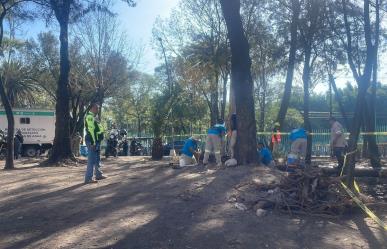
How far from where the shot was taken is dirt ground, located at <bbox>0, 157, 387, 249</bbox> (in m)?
6.00

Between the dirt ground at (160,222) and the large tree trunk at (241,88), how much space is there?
198 centimetres

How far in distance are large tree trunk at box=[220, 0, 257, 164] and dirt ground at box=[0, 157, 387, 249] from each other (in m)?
1.98

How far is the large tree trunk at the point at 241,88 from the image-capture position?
1155cm

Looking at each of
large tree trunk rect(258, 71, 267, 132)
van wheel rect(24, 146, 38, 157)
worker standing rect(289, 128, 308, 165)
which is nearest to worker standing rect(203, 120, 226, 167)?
worker standing rect(289, 128, 308, 165)

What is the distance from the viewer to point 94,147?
33.8 ft

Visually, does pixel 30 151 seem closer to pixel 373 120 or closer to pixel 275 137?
pixel 275 137

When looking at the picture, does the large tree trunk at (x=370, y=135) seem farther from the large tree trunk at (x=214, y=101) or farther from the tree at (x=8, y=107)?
the tree at (x=8, y=107)

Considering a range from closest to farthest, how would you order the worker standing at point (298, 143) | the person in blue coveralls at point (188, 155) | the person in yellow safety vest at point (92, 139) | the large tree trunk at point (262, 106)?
Answer: the person in yellow safety vest at point (92, 139), the person in blue coveralls at point (188, 155), the worker standing at point (298, 143), the large tree trunk at point (262, 106)

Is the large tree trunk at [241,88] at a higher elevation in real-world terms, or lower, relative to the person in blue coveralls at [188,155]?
higher

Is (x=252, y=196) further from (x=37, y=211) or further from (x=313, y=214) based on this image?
(x=37, y=211)

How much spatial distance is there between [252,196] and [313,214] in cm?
119

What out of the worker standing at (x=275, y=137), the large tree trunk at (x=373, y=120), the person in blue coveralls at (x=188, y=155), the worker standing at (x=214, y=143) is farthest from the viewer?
the worker standing at (x=275, y=137)

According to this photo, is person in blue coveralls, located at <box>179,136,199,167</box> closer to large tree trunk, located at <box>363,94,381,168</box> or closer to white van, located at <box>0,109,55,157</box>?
large tree trunk, located at <box>363,94,381,168</box>

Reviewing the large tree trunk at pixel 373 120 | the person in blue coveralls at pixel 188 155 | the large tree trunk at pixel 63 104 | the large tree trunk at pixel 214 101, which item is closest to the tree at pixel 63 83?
the large tree trunk at pixel 63 104
